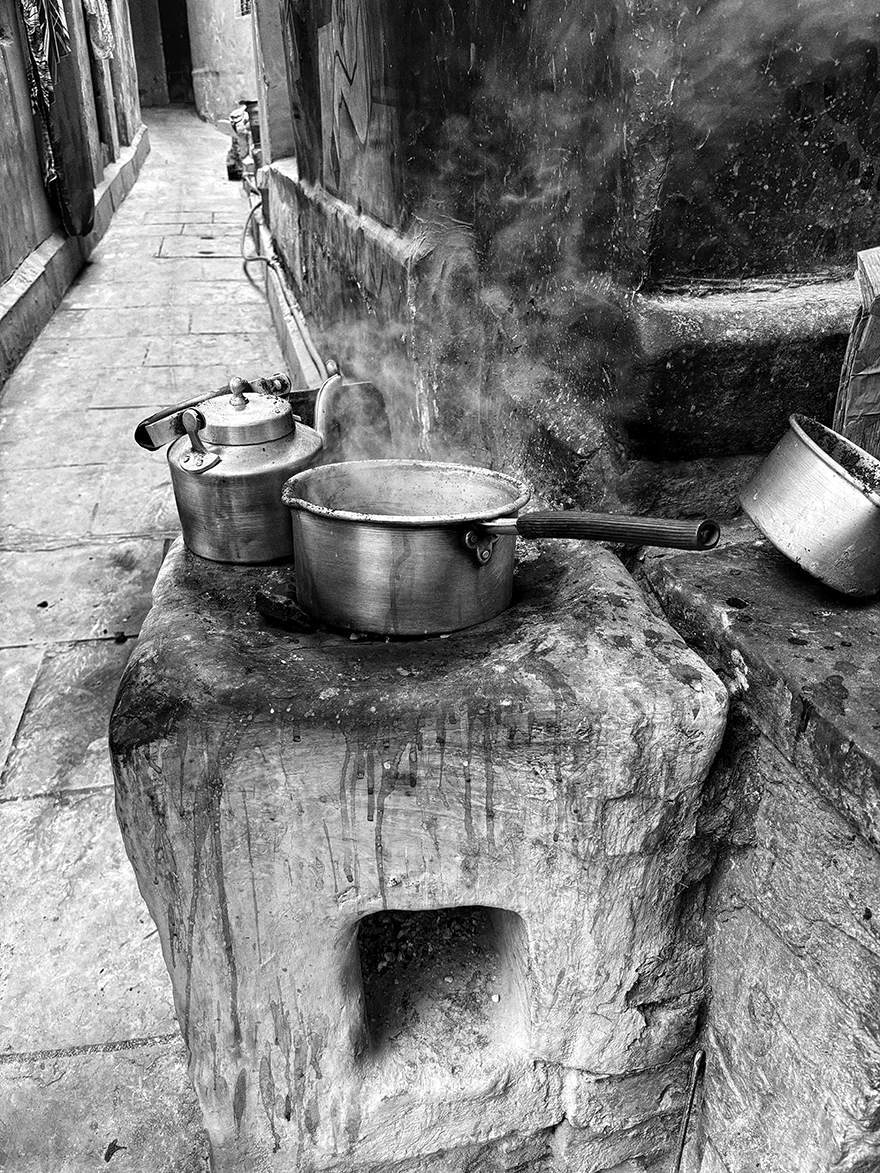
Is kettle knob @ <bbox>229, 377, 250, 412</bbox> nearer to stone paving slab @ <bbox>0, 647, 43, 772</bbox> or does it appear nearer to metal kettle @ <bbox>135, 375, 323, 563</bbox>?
metal kettle @ <bbox>135, 375, 323, 563</bbox>

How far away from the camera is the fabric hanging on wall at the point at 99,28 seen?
37.8ft

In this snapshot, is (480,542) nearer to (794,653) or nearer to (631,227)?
(794,653)

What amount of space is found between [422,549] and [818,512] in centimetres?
67

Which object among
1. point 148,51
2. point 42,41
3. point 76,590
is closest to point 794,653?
point 76,590

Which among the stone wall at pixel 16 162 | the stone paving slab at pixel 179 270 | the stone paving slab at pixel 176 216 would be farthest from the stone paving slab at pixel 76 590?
the stone paving slab at pixel 176 216

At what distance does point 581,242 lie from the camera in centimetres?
188

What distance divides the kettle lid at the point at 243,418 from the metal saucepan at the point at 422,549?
269 millimetres

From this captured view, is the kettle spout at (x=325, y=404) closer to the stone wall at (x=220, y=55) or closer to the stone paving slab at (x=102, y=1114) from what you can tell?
the stone paving slab at (x=102, y=1114)

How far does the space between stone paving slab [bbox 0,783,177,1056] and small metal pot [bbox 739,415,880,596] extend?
177 centimetres

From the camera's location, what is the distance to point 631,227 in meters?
1.70

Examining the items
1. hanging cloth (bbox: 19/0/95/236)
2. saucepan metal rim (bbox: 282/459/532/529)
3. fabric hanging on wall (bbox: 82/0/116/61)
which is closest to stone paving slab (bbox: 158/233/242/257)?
hanging cloth (bbox: 19/0/95/236)

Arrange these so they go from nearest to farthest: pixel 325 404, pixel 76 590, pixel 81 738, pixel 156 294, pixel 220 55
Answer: pixel 325 404, pixel 81 738, pixel 76 590, pixel 156 294, pixel 220 55

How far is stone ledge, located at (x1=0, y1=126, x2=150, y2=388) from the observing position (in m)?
6.42

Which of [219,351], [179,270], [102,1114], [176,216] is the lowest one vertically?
[102,1114]
